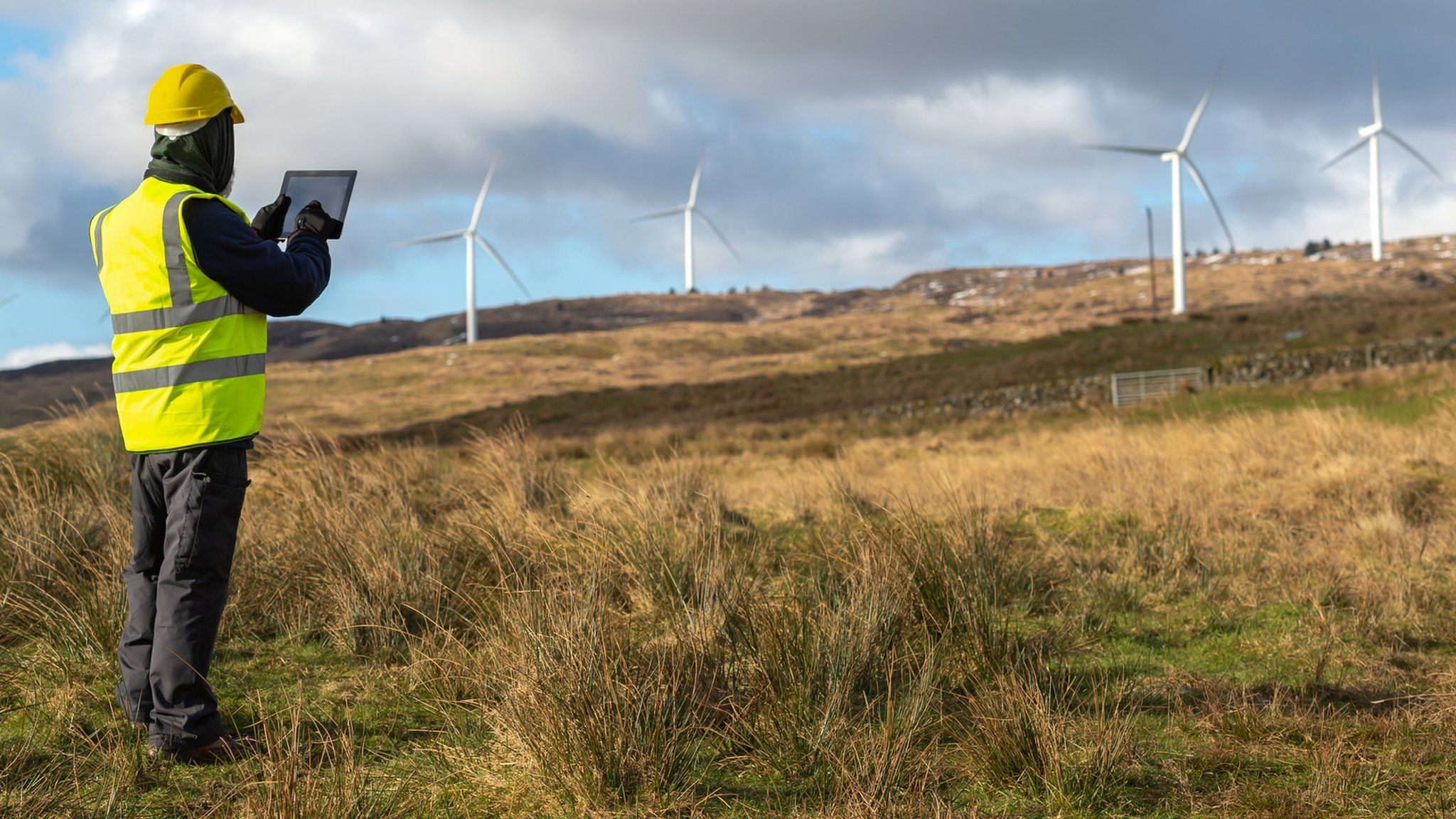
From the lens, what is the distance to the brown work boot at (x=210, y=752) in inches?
148

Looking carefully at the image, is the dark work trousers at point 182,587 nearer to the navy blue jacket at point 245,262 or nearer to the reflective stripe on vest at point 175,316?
the reflective stripe on vest at point 175,316

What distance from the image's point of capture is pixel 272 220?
4.18 meters

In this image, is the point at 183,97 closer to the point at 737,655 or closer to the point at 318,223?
the point at 318,223

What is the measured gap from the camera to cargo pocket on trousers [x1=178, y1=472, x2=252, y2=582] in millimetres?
3803

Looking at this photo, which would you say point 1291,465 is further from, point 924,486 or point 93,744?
point 93,744

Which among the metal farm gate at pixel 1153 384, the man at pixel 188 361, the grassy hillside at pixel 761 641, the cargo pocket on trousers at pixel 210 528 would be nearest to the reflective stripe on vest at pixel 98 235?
the man at pixel 188 361

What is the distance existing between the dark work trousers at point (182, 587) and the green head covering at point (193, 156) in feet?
3.56

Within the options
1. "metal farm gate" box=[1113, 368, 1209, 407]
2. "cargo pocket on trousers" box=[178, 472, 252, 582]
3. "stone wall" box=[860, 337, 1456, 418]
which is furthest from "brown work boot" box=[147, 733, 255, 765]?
"stone wall" box=[860, 337, 1456, 418]

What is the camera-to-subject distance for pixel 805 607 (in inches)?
175

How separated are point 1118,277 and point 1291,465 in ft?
412

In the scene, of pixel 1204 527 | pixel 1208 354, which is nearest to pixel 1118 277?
pixel 1208 354

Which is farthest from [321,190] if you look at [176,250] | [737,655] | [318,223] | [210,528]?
Result: [737,655]

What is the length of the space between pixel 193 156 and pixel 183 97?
0.73ft

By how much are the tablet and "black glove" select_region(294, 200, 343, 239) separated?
0.06 m
